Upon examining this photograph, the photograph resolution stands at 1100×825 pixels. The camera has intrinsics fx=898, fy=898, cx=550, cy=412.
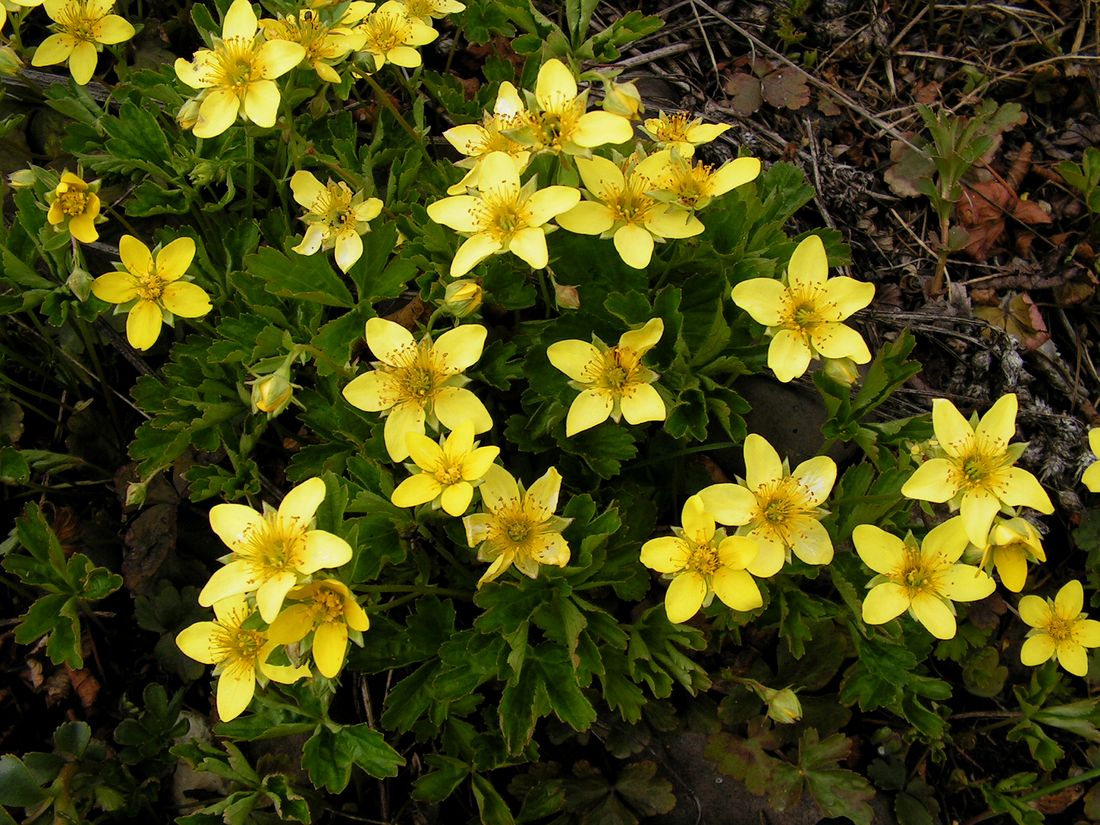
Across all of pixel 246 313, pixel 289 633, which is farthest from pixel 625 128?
pixel 289 633

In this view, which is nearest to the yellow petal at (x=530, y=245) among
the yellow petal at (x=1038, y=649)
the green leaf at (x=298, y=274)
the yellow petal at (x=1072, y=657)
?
the green leaf at (x=298, y=274)

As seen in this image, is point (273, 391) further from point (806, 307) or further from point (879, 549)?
point (879, 549)

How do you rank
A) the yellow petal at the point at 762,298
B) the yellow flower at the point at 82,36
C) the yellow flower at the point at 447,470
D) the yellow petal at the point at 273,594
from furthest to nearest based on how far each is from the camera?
the yellow flower at the point at 82,36, the yellow petal at the point at 762,298, the yellow flower at the point at 447,470, the yellow petal at the point at 273,594

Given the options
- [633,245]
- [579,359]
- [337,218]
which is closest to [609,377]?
[579,359]

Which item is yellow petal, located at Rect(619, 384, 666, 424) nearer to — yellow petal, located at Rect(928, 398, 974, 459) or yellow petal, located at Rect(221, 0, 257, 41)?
yellow petal, located at Rect(928, 398, 974, 459)

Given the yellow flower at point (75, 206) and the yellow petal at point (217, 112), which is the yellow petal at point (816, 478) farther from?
the yellow flower at point (75, 206)

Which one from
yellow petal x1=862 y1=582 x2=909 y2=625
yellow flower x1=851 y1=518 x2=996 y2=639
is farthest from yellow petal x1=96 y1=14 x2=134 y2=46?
yellow petal x1=862 y1=582 x2=909 y2=625

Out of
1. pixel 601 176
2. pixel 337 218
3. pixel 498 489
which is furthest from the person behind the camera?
pixel 337 218
